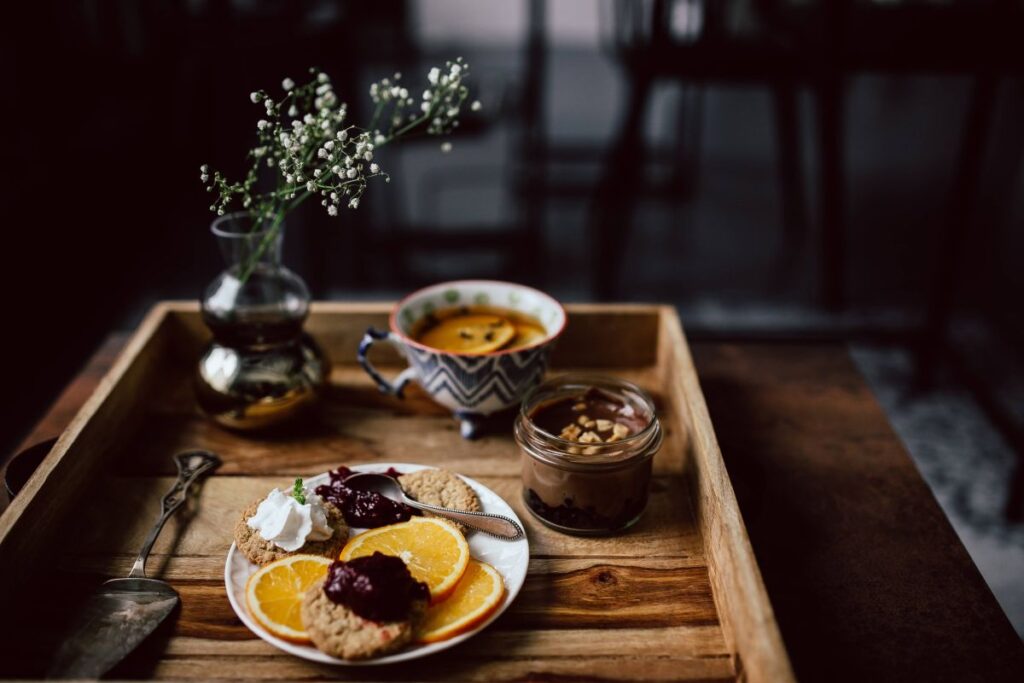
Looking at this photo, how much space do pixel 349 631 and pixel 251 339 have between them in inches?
21.0

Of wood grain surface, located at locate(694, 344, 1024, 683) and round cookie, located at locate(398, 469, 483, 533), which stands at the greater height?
round cookie, located at locate(398, 469, 483, 533)

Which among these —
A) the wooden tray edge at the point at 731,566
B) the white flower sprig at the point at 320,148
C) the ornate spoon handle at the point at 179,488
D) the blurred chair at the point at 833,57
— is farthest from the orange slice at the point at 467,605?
the blurred chair at the point at 833,57

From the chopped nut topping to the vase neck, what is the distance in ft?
1.59

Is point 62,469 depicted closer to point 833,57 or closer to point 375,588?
point 375,588

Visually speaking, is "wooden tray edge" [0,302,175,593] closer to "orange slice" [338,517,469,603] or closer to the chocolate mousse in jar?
"orange slice" [338,517,469,603]

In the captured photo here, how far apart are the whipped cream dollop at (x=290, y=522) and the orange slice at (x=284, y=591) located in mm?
27

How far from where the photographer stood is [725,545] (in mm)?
865

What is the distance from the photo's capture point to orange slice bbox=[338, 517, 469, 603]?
87 cm

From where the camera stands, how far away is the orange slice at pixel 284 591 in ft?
2.67

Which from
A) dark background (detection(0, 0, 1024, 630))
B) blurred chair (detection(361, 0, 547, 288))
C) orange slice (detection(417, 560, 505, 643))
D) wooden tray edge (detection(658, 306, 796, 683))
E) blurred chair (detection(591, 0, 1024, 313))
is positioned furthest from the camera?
blurred chair (detection(361, 0, 547, 288))

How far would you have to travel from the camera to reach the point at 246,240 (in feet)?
3.80

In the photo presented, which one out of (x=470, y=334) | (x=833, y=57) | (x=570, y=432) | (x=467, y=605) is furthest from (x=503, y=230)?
(x=467, y=605)

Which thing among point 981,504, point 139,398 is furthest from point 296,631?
point 981,504

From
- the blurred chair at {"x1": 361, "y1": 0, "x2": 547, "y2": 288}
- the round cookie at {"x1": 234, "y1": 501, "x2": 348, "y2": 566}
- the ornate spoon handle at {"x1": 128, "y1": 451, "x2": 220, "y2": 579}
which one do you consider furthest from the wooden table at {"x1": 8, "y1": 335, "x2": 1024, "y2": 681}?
the blurred chair at {"x1": 361, "y1": 0, "x2": 547, "y2": 288}
